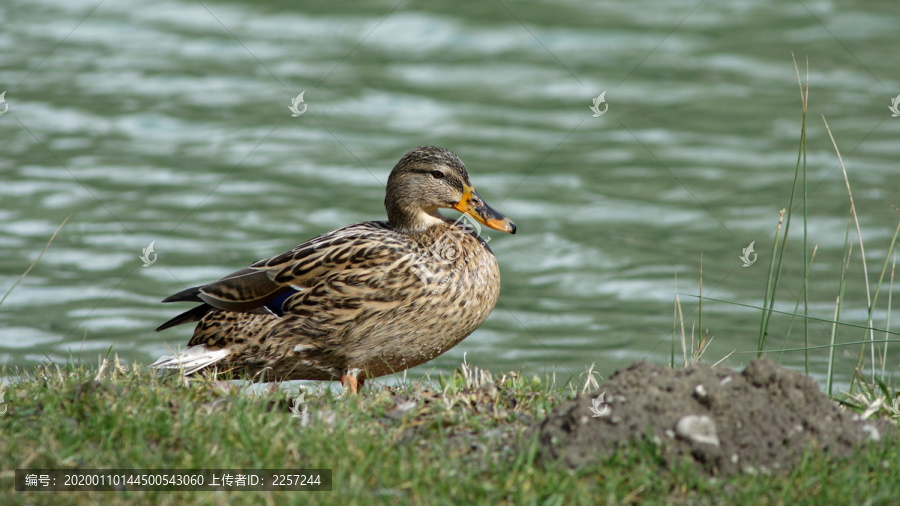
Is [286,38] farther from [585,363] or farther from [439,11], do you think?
[585,363]

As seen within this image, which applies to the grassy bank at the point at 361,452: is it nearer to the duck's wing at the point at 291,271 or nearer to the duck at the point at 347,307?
the duck at the point at 347,307

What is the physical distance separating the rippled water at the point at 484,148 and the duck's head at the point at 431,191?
2634 millimetres

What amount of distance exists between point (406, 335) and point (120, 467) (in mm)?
2076

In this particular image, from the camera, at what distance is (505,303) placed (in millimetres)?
9812

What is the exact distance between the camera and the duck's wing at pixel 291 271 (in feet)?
17.4

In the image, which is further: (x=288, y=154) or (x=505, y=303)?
(x=288, y=154)

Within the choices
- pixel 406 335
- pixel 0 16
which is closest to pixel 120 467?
pixel 406 335

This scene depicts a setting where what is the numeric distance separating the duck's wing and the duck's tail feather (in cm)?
23

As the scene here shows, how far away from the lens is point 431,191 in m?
5.67

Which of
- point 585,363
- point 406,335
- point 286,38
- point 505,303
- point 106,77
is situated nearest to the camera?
point 406,335

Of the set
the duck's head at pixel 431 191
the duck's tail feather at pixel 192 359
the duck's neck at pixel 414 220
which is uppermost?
the duck's head at pixel 431 191

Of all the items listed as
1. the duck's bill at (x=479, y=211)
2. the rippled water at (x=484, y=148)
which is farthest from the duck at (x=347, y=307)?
the rippled water at (x=484, y=148)

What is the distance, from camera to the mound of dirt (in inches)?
134

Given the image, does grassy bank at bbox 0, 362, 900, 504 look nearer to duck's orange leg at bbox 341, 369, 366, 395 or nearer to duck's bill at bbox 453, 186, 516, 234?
duck's orange leg at bbox 341, 369, 366, 395
